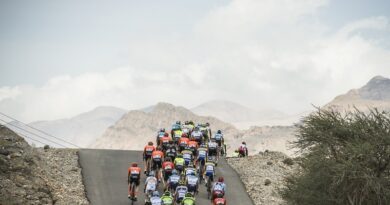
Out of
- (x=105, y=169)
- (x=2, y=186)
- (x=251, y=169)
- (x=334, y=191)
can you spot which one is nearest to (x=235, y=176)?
(x=251, y=169)

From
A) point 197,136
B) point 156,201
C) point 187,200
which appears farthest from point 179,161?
point 156,201

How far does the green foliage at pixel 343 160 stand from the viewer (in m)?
26.5

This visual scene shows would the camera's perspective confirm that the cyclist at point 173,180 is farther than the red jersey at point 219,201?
Yes

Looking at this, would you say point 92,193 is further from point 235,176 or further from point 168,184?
point 235,176

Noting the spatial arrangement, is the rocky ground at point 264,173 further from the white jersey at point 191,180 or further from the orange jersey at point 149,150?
the orange jersey at point 149,150

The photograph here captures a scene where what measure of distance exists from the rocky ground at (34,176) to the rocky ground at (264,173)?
33.9ft

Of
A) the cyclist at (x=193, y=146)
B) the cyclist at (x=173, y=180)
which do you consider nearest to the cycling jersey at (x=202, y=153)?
the cyclist at (x=193, y=146)

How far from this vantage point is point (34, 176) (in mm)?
32000

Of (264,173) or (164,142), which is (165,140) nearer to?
(164,142)

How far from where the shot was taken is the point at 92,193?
31906 mm

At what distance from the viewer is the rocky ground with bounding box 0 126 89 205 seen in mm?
29619

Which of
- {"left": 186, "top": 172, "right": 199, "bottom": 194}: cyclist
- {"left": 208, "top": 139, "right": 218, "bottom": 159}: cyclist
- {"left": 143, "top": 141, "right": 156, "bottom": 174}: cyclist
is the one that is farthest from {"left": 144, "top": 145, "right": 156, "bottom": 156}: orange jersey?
{"left": 208, "top": 139, "right": 218, "bottom": 159}: cyclist

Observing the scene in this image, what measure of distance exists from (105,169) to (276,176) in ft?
37.0

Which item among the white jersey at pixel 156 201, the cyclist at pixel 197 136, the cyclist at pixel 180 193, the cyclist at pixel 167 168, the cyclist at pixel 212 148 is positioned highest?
the cyclist at pixel 197 136
